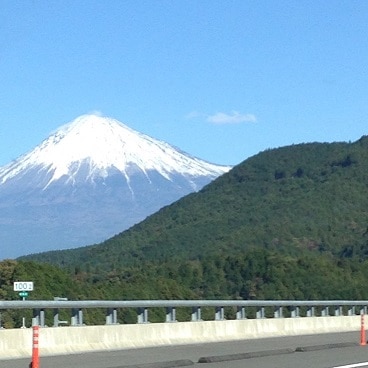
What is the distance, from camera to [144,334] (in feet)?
86.8

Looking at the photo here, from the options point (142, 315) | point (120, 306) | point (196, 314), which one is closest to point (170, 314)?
point (196, 314)

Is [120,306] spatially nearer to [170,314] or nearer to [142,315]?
[142,315]

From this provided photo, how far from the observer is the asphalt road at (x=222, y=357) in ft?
68.0

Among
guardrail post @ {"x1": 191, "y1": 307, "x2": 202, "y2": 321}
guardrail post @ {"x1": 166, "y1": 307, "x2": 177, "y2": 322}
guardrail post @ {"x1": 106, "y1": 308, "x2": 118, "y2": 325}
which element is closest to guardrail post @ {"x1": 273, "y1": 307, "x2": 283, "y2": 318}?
guardrail post @ {"x1": 191, "y1": 307, "x2": 202, "y2": 321}

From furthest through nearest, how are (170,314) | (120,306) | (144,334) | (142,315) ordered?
(170,314), (142,315), (144,334), (120,306)

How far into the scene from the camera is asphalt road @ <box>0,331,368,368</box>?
2073cm

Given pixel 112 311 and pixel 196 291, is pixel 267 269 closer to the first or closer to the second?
pixel 196 291

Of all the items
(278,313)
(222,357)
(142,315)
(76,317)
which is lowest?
(222,357)

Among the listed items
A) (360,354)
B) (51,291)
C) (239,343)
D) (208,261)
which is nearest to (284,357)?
(360,354)

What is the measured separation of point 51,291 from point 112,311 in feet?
264

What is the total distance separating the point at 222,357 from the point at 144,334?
4.47 meters

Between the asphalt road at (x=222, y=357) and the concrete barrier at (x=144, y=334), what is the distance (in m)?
0.37

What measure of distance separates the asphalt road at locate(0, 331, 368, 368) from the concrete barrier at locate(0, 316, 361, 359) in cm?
37

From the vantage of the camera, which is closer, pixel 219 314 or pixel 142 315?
pixel 142 315
